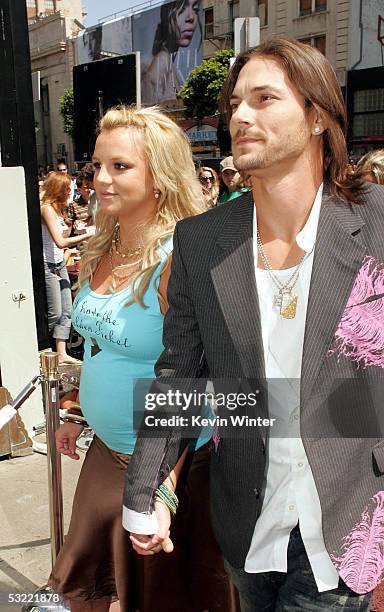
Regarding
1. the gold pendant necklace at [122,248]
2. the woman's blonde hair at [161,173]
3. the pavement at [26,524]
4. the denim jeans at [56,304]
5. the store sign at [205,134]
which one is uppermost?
the store sign at [205,134]

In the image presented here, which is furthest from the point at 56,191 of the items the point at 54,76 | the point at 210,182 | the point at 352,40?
the point at 54,76

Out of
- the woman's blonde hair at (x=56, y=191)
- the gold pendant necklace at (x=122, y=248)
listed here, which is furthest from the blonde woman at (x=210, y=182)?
the gold pendant necklace at (x=122, y=248)

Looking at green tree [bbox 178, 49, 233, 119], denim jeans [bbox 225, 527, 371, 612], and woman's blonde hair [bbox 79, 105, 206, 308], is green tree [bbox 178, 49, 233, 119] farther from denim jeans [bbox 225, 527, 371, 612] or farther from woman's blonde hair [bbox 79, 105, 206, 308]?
denim jeans [bbox 225, 527, 371, 612]

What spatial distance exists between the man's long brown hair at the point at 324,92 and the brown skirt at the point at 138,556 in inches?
38.6

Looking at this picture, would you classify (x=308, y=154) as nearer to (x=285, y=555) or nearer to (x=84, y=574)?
(x=285, y=555)

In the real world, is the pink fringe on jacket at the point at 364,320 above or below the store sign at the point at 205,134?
below

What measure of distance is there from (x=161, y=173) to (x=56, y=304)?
177 inches

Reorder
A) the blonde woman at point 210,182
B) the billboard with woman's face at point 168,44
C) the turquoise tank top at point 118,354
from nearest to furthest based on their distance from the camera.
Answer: the turquoise tank top at point 118,354, the blonde woman at point 210,182, the billboard with woman's face at point 168,44

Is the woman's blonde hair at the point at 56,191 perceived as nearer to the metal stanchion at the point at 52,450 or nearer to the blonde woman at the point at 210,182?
the blonde woman at the point at 210,182

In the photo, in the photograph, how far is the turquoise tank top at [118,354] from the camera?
74.0 inches

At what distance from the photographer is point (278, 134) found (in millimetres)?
1400

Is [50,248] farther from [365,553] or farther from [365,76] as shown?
[365,76]

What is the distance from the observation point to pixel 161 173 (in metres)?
2.04

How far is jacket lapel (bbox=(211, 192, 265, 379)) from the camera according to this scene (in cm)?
142
